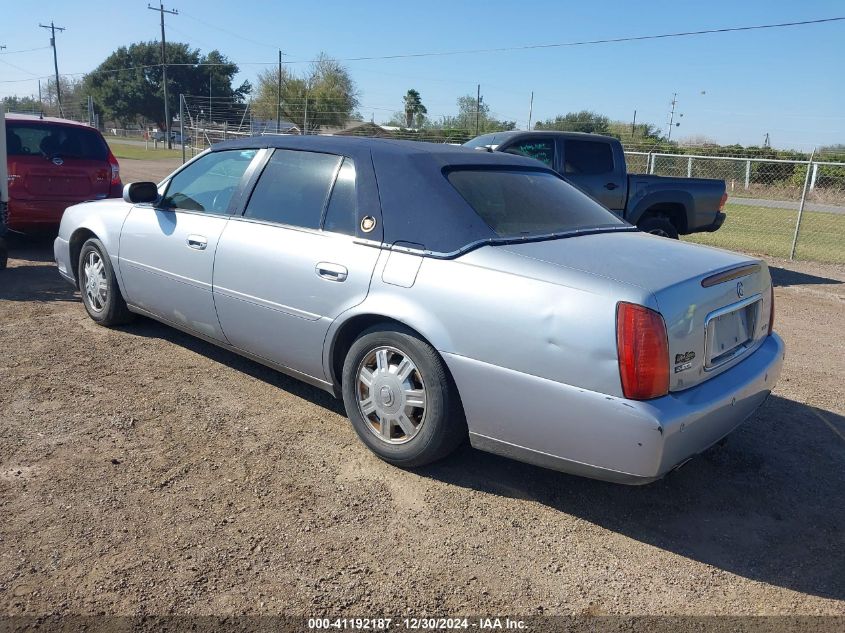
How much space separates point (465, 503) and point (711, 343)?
134 centimetres

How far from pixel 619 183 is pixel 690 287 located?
673 cm

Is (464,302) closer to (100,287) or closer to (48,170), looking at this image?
(100,287)

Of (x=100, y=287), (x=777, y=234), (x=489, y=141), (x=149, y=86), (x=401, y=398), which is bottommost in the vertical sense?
(x=777, y=234)

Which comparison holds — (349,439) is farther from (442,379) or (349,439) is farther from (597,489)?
(597,489)

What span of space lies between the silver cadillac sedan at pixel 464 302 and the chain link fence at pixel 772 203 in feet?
33.5

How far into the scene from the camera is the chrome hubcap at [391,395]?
11.3 feet

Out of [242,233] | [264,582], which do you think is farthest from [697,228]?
[264,582]

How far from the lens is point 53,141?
8.77m

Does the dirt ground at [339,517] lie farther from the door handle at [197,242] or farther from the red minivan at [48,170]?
the red minivan at [48,170]

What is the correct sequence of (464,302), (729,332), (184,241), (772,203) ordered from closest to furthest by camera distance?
(464,302) → (729,332) → (184,241) → (772,203)

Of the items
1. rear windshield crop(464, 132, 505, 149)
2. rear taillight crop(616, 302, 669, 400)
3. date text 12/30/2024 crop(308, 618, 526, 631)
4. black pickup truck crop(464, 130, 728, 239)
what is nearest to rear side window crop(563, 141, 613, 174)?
black pickup truck crop(464, 130, 728, 239)

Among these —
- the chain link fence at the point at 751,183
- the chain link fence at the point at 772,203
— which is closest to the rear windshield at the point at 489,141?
→ the chain link fence at the point at 751,183

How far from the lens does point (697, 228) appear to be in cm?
984

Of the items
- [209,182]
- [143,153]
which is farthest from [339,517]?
[143,153]
